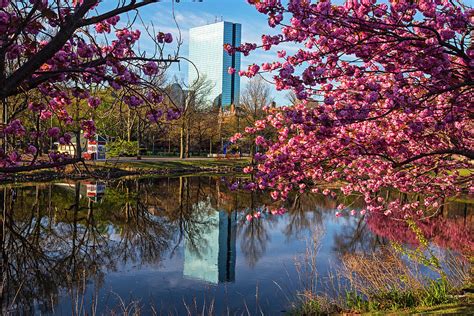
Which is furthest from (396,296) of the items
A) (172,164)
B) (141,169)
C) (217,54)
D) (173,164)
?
(217,54)

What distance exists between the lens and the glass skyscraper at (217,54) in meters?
82.4

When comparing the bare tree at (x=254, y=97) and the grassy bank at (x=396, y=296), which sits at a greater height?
the bare tree at (x=254, y=97)

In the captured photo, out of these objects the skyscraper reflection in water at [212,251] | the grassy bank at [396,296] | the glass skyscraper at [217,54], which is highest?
the glass skyscraper at [217,54]

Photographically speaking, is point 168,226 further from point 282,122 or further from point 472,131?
point 472,131

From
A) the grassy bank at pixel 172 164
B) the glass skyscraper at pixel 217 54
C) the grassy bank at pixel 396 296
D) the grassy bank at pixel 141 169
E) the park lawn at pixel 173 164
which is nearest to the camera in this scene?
the grassy bank at pixel 396 296

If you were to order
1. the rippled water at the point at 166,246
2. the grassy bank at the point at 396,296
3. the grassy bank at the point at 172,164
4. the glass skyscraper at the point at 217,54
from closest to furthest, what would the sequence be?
the grassy bank at the point at 396,296, the rippled water at the point at 166,246, the grassy bank at the point at 172,164, the glass skyscraper at the point at 217,54

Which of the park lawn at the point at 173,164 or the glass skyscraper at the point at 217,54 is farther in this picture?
the glass skyscraper at the point at 217,54

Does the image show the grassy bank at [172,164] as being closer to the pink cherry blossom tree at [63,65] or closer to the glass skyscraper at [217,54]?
the pink cherry blossom tree at [63,65]

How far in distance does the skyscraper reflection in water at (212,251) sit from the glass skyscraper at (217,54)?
56.3 metres

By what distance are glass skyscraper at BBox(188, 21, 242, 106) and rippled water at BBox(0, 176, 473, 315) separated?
2141 inches

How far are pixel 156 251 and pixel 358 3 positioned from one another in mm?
10225

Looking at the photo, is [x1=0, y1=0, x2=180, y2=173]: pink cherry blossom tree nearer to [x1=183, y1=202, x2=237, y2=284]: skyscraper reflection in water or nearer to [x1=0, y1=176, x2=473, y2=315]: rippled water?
[x1=0, y1=176, x2=473, y2=315]: rippled water

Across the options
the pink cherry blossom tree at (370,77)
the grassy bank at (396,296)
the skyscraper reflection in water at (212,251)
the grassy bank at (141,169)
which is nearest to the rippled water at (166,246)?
the skyscraper reflection in water at (212,251)

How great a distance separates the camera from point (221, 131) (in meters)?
52.7
